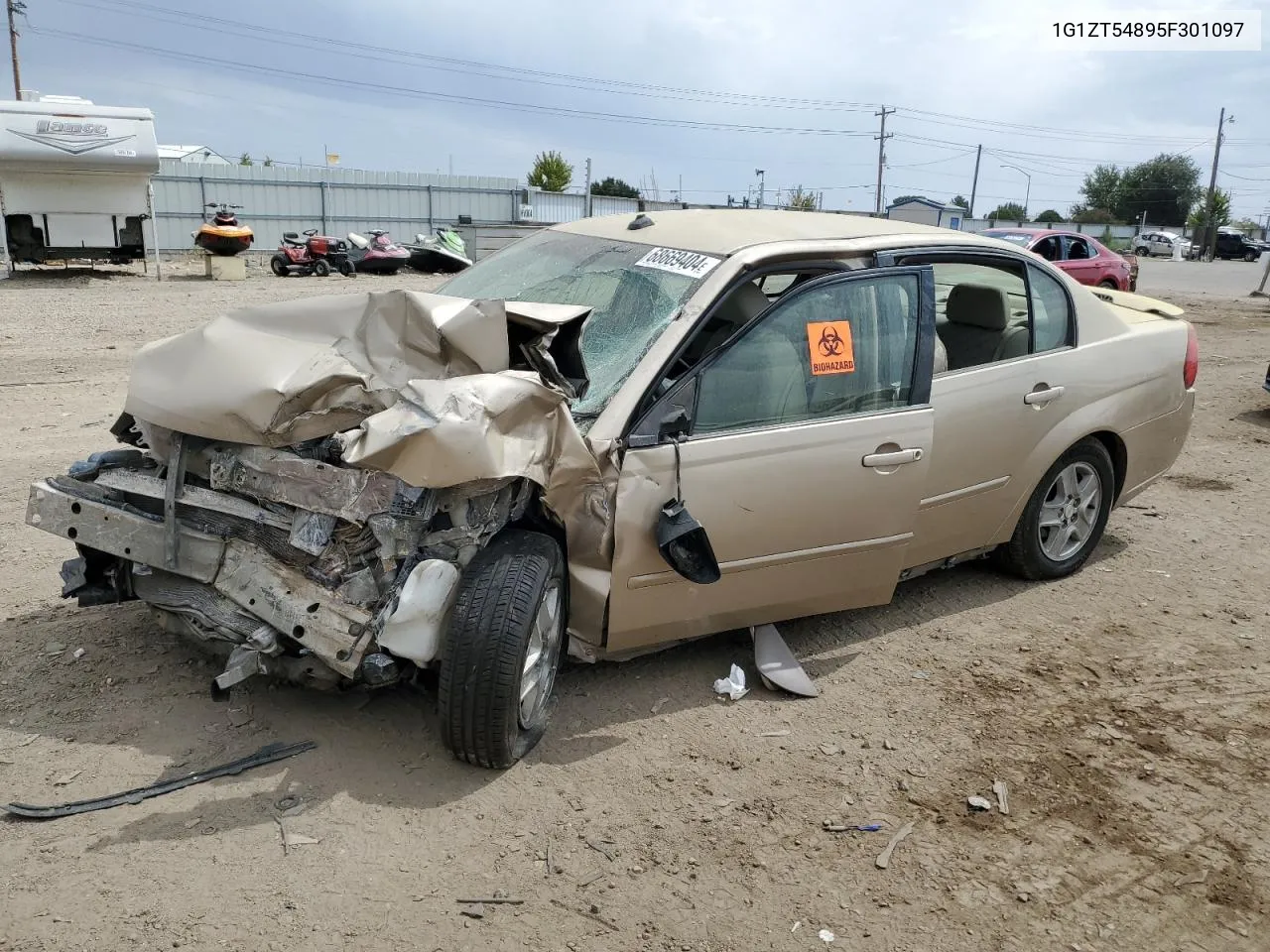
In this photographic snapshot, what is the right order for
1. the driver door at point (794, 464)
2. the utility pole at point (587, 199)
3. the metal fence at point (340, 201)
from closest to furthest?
the driver door at point (794, 464), the metal fence at point (340, 201), the utility pole at point (587, 199)

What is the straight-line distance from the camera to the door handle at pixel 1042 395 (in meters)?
4.61

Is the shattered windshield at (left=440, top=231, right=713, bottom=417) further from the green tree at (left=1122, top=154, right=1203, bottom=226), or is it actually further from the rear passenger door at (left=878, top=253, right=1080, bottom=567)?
the green tree at (left=1122, top=154, right=1203, bottom=226)

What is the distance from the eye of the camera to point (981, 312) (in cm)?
→ 504

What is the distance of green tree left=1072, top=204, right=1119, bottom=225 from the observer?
7938 centimetres

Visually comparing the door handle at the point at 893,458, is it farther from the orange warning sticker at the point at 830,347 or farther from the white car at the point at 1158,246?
the white car at the point at 1158,246

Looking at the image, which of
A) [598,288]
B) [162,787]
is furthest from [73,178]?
[162,787]

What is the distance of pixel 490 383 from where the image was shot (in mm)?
3156

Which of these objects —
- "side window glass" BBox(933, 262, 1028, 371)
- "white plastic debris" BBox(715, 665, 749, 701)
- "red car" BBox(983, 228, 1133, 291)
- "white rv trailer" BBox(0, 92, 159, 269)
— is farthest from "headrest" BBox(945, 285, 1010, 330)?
"white rv trailer" BBox(0, 92, 159, 269)

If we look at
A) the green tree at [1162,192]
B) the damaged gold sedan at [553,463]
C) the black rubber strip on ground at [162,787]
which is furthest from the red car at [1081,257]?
the green tree at [1162,192]

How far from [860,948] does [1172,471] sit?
598 cm

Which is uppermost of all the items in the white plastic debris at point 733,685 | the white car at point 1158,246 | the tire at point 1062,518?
the white car at point 1158,246

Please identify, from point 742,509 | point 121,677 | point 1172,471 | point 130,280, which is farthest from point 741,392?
point 130,280

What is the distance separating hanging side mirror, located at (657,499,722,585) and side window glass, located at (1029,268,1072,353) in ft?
7.43

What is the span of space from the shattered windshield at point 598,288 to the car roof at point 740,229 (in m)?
0.10
